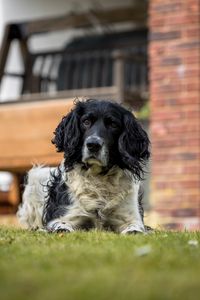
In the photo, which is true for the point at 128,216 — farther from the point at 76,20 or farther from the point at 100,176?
the point at 76,20

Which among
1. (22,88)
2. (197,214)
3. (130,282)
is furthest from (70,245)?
(22,88)

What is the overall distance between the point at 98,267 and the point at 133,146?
9.21 ft

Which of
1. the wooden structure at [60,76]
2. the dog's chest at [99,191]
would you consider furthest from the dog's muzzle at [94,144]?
the wooden structure at [60,76]

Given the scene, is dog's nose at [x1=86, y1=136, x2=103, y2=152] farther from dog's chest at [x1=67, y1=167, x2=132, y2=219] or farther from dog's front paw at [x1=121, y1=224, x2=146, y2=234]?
dog's front paw at [x1=121, y1=224, x2=146, y2=234]

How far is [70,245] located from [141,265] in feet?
3.34

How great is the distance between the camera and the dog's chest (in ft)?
22.7

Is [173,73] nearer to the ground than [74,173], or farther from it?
farther from it

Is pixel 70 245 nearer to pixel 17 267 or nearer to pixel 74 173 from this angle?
pixel 17 267

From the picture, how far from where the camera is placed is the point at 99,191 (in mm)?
6910

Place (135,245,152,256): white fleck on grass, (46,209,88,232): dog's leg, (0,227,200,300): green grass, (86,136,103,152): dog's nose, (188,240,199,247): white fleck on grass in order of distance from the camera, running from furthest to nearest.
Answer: (46,209,88,232): dog's leg < (86,136,103,152): dog's nose < (188,240,199,247): white fleck on grass < (135,245,152,256): white fleck on grass < (0,227,200,300): green grass

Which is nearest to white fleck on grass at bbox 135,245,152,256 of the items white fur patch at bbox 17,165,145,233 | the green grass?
the green grass

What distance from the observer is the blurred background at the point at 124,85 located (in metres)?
11.1

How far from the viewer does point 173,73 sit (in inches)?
447

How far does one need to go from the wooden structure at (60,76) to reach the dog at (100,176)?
4858 millimetres
